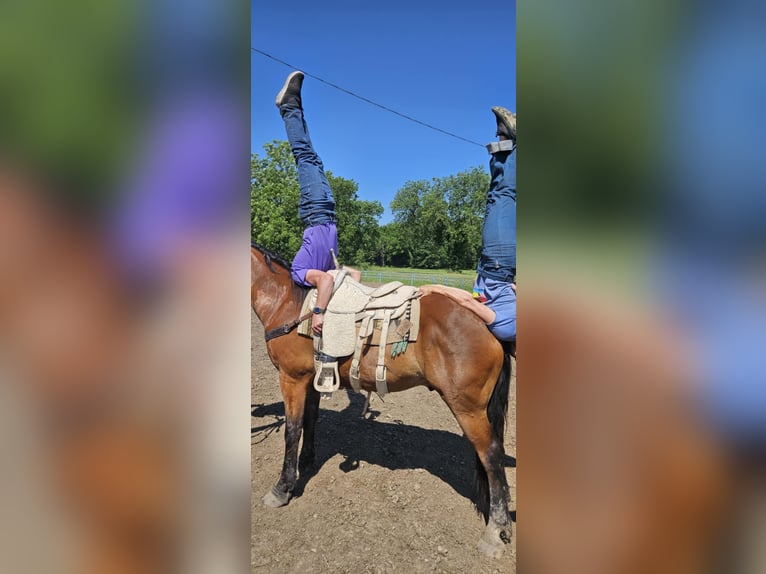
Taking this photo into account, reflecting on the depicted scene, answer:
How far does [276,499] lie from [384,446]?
1430 mm

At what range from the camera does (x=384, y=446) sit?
4.15 metres

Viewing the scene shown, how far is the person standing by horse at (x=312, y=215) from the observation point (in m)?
2.67

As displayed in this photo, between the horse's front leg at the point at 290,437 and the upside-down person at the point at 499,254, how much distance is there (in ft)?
4.70

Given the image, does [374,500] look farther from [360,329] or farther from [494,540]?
[360,329]

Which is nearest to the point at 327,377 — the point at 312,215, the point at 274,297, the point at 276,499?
the point at 274,297

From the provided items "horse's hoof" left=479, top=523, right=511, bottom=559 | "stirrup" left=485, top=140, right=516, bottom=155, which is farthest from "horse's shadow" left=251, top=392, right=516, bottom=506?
"stirrup" left=485, top=140, right=516, bottom=155

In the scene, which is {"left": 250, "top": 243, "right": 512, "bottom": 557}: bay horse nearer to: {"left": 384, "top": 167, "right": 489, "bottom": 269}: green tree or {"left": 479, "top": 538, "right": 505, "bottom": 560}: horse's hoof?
{"left": 479, "top": 538, "right": 505, "bottom": 560}: horse's hoof

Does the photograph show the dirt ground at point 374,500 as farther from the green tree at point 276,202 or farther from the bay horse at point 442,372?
the green tree at point 276,202

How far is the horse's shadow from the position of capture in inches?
144

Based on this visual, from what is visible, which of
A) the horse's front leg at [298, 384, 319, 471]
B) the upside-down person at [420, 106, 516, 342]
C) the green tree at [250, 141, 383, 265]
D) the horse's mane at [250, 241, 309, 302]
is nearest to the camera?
the upside-down person at [420, 106, 516, 342]

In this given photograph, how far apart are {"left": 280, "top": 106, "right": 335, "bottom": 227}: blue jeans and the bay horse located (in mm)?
697

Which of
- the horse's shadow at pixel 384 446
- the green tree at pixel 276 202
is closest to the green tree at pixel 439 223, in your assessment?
the green tree at pixel 276 202
